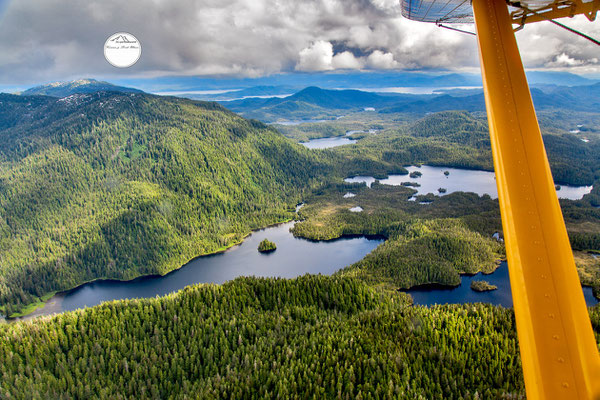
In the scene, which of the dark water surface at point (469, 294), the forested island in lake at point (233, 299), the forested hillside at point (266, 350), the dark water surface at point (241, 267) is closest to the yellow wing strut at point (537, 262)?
the forested hillside at point (266, 350)

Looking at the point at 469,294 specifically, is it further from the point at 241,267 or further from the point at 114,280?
the point at 114,280

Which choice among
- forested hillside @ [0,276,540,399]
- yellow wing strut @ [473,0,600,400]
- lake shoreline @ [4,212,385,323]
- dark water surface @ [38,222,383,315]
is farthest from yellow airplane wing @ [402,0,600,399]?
lake shoreline @ [4,212,385,323]

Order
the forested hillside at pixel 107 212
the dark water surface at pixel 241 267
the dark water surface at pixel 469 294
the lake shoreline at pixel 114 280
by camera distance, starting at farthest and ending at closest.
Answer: the forested hillside at pixel 107 212, the dark water surface at pixel 241 267, the lake shoreline at pixel 114 280, the dark water surface at pixel 469 294

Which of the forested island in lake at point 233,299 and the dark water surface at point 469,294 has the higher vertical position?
the forested island in lake at point 233,299

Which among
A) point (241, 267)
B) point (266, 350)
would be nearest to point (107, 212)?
point (241, 267)

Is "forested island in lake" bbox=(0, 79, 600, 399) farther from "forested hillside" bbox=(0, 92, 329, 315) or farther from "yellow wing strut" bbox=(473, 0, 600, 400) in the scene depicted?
"yellow wing strut" bbox=(473, 0, 600, 400)

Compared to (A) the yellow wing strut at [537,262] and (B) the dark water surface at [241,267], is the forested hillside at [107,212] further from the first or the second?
(A) the yellow wing strut at [537,262]

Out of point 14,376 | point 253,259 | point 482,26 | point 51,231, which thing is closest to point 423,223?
point 253,259
